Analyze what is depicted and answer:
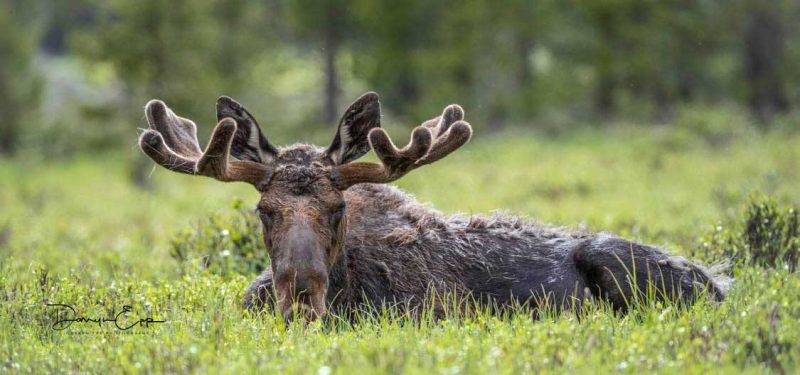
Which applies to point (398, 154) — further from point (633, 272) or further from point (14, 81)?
point (14, 81)

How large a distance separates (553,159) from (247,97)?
21994 mm

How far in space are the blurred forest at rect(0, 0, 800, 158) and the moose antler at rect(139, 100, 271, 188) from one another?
27588 mm

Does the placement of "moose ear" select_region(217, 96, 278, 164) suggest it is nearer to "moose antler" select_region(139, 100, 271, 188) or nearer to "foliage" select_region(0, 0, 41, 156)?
"moose antler" select_region(139, 100, 271, 188)

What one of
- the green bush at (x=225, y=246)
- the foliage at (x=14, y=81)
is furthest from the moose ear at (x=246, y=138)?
the foliage at (x=14, y=81)

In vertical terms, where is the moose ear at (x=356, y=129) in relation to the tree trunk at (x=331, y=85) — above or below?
below

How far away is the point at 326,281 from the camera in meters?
6.88

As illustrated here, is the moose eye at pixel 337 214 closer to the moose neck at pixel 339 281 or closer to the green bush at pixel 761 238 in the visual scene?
the moose neck at pixel 339 281

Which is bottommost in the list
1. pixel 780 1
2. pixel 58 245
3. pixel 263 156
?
pixel 58 245

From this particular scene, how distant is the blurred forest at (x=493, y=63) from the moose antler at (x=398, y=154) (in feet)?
93.3

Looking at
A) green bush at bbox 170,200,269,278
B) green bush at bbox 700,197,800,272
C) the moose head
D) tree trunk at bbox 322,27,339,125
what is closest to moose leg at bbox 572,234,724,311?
green bush at bbox 700,197,800,272

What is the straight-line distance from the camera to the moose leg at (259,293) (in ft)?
24.4

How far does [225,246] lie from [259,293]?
2506 millimetres

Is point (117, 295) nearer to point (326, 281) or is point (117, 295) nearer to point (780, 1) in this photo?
point (326, 281)

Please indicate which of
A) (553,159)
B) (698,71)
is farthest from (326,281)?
(698,71)
